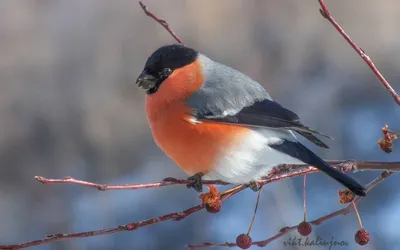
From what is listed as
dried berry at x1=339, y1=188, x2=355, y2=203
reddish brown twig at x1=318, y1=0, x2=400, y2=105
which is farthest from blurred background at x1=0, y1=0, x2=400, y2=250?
reddish brown twig at x1=318, y1=0, x2=400, y2=105

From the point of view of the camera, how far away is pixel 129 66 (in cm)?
396

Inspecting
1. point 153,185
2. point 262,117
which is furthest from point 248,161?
point 153,185

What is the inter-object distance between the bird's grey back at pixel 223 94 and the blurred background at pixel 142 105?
1.67 metres

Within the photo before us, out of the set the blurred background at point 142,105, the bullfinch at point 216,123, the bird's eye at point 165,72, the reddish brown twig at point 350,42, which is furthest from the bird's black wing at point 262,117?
the blurred background at point 142,105

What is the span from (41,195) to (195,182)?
255 centimetres

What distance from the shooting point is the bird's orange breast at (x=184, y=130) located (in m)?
1.09

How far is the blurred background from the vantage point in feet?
9.86

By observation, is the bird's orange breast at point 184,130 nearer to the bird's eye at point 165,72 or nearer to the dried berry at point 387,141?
the bird's eye at point 165,72

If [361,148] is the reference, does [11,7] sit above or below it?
above

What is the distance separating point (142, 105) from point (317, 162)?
2863 millimetres

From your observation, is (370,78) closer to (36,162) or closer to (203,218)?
(203,218)

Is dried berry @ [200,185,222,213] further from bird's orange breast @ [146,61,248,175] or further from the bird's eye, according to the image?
the bird's eye

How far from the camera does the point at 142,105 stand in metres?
3.79

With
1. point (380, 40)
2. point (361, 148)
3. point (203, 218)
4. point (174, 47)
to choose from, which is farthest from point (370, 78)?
point (174, 47)
